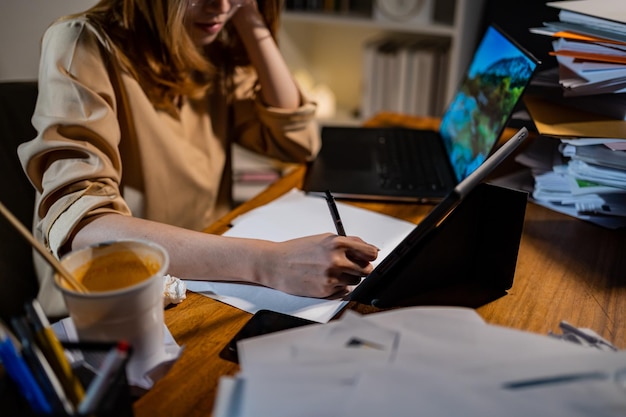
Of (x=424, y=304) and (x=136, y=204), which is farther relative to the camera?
A: (x=136, y=204)

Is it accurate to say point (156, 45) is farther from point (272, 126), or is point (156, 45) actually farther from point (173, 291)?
point (173, 291)

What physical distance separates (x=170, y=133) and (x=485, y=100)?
0.58 meters

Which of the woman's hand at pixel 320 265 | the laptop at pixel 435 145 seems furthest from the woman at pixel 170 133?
the laptop at pixel 435 145

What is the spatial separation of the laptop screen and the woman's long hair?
50 centimetres

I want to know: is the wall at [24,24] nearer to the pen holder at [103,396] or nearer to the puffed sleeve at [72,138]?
the puffed sleeve at [72,138]

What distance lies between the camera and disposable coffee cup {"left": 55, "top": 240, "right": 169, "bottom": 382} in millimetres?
509

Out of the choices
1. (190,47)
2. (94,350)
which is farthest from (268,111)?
(94,350)

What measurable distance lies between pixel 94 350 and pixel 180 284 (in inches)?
10.5

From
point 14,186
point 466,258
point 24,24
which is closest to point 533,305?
point 466,258

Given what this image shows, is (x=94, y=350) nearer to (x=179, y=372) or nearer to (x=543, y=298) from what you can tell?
(x=179, y=372)

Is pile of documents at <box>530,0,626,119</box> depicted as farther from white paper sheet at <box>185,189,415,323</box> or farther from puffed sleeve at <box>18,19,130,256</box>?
puffed sleeve at <box>18,19,130,256</box>

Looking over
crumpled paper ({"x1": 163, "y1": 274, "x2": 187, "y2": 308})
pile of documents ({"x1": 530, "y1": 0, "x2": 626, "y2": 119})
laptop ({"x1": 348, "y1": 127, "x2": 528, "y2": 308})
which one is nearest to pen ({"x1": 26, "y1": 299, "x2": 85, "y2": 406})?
crumpled paper ({"x1": 163, "y1": 274, "x2": 187, "y2": 308})

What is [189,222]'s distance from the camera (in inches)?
46.1

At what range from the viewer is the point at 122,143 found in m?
1.02
